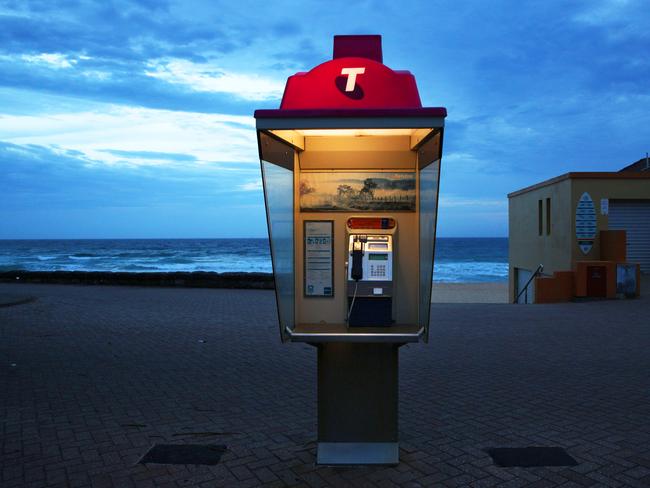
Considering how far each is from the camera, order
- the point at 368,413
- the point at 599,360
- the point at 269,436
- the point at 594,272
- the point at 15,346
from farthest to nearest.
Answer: the point at 594,272
the point at 15,346
the point at 599,360
the point at 269,436
the point at 368,413

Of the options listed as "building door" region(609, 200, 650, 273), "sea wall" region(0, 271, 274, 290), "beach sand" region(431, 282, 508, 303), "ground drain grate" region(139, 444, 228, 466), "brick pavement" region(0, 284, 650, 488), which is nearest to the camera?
"brick pavement" region(0, 284, 650, 488)

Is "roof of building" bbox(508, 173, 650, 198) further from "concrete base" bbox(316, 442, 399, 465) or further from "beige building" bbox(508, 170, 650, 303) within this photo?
"concrete base" bbox(316, 442, 399, 465)

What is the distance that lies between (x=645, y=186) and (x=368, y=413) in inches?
640

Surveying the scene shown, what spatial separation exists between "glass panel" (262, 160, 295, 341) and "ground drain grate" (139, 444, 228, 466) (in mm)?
1148

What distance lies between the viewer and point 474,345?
9539mm

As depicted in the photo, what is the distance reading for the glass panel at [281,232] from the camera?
4.45 m

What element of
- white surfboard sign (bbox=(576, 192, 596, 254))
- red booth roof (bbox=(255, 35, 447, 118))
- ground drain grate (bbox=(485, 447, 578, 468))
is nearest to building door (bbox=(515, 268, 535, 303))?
white surfboard sign (bbox=(576, 192, 596, 254))

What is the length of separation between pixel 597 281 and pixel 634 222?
416 centimetres

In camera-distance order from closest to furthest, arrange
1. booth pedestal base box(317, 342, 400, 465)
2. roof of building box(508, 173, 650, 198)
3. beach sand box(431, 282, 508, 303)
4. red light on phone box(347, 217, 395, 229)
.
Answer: booth pedestal base box(317, 342, 400, 465) → red light on phone box(347, 217, 395, 229) → roof of building box(508, 173, 650, 198) → beach sand box(431, 282, 508, 303)

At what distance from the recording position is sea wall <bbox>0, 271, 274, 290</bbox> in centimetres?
1903

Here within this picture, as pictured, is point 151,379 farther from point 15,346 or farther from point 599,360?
point 599,360

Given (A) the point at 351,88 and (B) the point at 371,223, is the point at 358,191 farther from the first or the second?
(A) the point at 351,88

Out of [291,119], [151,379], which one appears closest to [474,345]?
[151,379]

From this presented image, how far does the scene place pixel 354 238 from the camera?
468 centimetres
